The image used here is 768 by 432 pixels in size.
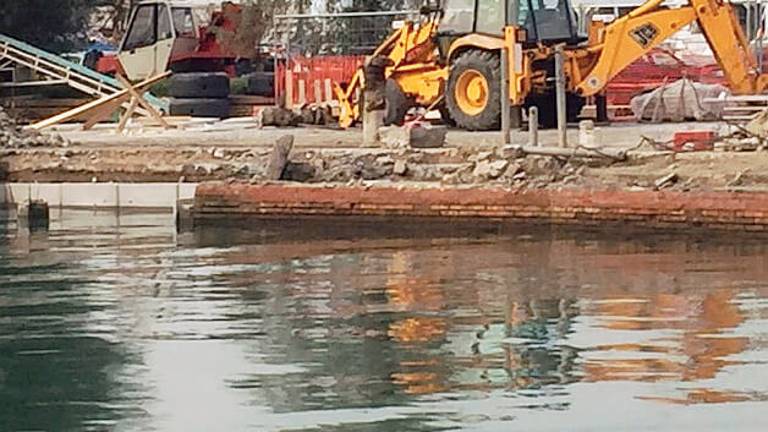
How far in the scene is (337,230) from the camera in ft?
80.1

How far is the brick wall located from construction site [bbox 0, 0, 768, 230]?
3 centimetres

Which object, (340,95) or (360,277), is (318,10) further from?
(360,277)

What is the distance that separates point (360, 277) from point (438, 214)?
14.0 feet

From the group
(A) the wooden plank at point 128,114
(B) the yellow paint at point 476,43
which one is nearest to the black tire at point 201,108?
(A) the wooden plank at point 128,114

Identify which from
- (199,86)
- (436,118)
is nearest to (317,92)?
(199,86)

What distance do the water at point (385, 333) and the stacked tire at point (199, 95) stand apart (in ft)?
52.8

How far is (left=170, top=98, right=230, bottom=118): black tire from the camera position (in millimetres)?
40094

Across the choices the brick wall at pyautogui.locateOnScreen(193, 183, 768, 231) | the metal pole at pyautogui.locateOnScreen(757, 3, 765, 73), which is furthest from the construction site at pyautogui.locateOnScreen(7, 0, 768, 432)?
the metal pole at pyautogui.locateOnScreen(757, 3, 765, 73)

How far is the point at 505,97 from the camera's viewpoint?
27859 millimetres

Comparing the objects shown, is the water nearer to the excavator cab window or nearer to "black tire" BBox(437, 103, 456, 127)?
"black tire" BBox(437, 103, 456, 127)

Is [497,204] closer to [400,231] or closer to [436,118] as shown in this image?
[400,231]

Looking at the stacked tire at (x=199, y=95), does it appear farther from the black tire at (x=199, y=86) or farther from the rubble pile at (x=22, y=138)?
the rubble pile at (x=22, y=138)

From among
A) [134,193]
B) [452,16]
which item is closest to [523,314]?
[134,193]

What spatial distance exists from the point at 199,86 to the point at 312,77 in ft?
12.1
